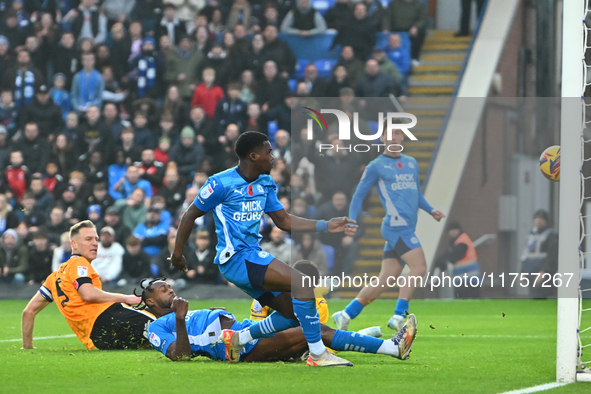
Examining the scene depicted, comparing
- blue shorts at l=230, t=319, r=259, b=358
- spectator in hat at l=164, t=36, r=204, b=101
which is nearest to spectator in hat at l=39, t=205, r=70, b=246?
spectator in hat at l=164, t=36, r=204, b=101

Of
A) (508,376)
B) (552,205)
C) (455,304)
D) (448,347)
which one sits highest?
(552,205)

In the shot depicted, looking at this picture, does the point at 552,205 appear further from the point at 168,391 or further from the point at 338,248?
the point at 168,391

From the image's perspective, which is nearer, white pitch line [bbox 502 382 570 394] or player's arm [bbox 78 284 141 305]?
white pitch line [bbox 502 382 570 394]

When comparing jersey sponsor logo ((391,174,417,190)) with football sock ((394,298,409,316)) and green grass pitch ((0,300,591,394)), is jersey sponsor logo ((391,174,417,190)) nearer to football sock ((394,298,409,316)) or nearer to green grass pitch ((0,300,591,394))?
football sock ((394,298,409,316))

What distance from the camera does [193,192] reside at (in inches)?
611

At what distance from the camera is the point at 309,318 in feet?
20.2

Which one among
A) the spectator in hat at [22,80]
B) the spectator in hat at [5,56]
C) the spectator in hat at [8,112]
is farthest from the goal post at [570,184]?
the spectator in hat at [5,56]

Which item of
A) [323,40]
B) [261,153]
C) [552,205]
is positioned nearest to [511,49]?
[323,40]

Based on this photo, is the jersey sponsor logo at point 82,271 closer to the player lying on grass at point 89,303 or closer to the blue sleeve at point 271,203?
the player lying on grass at point 89,303

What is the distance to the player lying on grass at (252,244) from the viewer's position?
621 cm

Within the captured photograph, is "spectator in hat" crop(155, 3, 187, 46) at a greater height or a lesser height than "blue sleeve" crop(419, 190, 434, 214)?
greater

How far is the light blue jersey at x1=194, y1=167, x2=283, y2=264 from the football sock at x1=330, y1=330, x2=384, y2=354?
0.90 meters

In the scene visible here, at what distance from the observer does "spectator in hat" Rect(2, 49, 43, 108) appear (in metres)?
17.8

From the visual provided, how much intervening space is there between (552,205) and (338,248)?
2.00 m
